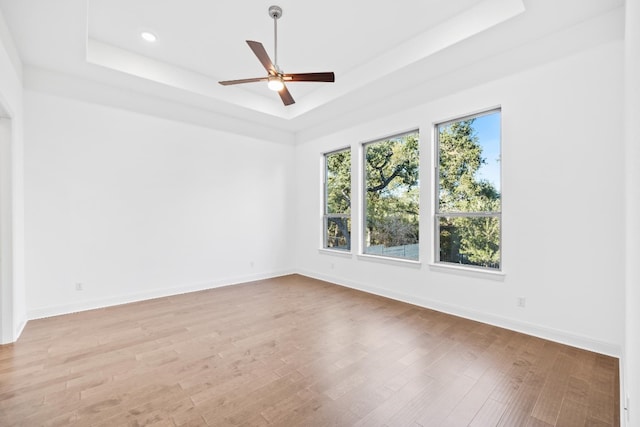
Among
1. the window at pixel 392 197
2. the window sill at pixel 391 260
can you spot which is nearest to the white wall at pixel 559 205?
the window sill at pixel 391 260

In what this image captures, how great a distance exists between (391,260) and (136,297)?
3.93m

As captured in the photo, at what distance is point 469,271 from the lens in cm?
369

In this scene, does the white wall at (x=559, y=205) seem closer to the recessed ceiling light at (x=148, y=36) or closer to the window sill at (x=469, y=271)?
the window sill at (x=469, y=271)

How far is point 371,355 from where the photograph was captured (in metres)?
2.73

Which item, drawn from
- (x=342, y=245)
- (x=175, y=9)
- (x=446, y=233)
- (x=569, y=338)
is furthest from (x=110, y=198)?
(x=569, y=338)

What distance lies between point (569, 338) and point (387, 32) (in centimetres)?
384

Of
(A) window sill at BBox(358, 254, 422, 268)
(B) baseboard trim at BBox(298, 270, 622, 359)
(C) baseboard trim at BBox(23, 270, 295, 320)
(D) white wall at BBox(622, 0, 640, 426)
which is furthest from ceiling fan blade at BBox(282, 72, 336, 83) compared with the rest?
(C) baseboard trim at BBox(23, 270, 295, 320)

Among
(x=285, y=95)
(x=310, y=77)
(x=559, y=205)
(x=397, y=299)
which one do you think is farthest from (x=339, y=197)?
(x=559, y=205)

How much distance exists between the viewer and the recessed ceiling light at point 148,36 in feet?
11.4

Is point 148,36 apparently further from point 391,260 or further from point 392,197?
point 391,260

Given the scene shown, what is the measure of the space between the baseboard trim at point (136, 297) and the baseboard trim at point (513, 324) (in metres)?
2.30

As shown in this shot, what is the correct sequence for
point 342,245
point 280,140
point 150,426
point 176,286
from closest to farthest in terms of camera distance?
point 150,426 → point 176,286 → point 342,245 → point 280,140

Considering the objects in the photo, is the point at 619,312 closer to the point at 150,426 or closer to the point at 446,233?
the point at 446,233

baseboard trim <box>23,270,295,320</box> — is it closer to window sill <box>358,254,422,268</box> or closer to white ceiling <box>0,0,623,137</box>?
window sill <box>358,254,422,268</box>
